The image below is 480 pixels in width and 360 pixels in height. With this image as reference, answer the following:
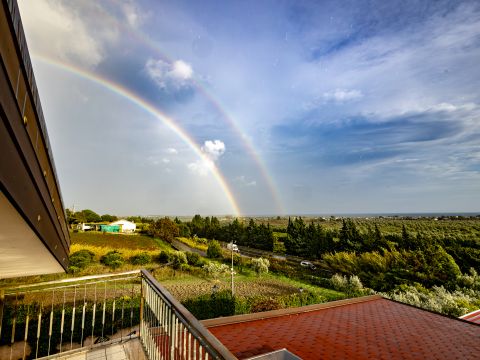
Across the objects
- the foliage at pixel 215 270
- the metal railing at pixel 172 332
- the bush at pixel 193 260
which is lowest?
the foliage at pixel 215 270

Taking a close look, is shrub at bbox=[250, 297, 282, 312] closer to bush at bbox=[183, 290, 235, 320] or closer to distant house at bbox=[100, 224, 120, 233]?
bush at bbox=[183, 290, 235, 320]

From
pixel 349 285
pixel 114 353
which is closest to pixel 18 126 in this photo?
pixel 114 353

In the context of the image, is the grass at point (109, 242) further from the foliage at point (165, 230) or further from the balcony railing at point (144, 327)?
the balcony railing at point (144, 327)

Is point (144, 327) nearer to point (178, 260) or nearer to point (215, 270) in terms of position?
point (215, 270)

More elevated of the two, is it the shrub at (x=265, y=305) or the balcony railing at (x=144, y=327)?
the balcony railing at (x=144, y=327)

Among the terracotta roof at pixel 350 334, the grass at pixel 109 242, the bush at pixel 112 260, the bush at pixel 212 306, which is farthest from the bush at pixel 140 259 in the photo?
the terracotta roof at pixel 350 334

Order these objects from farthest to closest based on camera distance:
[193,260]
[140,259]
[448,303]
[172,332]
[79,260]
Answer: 1. [193,260]
2. [140,259]
3. [79,260]
4. [448,303]
5. [172,332]

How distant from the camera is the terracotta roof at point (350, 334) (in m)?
4.72

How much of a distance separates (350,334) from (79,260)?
18.1 meters

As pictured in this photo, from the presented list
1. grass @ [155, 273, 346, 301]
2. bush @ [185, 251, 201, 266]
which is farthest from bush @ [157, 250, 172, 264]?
grass @ [155, 273, 346, 301]

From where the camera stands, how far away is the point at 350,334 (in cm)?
559

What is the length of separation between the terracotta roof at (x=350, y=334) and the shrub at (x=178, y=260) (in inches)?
631

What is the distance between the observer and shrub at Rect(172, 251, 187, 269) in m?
21.3

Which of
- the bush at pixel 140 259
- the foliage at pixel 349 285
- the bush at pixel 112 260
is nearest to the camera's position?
the foliage at pixel 349 285
